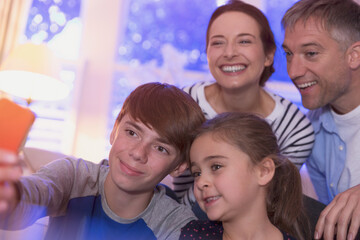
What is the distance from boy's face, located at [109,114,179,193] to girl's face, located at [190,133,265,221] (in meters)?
0.10

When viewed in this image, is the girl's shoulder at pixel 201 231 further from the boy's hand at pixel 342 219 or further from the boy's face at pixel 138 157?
the boy's hand at pixel 342 219

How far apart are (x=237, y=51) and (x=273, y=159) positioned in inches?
24.9

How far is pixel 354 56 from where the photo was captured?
1768 mm

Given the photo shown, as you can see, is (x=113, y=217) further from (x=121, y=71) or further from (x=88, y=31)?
(x=88, y=31)

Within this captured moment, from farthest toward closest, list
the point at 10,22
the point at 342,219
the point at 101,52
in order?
the point at 101,52
the point at 10,22
the point at 342,219

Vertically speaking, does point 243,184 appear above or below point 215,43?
below

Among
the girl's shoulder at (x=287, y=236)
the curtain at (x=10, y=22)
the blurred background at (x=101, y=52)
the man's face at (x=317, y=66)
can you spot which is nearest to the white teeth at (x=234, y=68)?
the man's face at (x=317, y=66)

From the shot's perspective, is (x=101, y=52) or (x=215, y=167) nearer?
(x=215, y=167)

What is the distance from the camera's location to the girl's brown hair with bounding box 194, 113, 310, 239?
1290mm

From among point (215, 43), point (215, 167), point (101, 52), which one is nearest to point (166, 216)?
point (215, 167)

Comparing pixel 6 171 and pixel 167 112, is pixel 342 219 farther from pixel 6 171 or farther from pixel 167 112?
pixel 6 171

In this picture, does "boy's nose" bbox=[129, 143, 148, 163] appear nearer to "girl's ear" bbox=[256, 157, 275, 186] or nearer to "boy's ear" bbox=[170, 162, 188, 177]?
"boy's ear" bbox=[170, 162, 188, 177]

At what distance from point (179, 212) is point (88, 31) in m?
2.82

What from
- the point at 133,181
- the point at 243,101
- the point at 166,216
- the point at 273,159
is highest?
the point at 243,101
